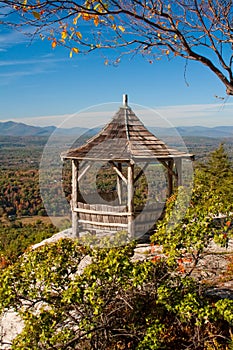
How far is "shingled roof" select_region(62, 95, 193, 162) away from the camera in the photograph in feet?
30.8

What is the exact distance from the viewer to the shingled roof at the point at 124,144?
938 centimetres

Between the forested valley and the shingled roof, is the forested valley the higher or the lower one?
the lower one

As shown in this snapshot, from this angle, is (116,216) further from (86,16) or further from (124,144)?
(86,16)

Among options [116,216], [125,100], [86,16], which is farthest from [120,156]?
[86,16]

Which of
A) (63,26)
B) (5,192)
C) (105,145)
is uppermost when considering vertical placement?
(63,26)

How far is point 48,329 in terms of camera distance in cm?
441

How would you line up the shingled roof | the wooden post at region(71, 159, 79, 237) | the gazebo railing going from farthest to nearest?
the wooden post at region(71, 159, 79, 237) < the gazebo railing < the shingled roof

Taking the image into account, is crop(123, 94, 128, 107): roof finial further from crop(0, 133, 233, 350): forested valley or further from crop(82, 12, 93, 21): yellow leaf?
crop(82, 12, 93, 21): yellow leaf

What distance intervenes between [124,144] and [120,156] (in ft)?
1.73

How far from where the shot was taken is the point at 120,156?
9.25 metres

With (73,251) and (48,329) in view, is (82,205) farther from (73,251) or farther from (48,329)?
(48,329)

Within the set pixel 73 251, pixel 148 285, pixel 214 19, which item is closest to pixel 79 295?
pixel 73 251

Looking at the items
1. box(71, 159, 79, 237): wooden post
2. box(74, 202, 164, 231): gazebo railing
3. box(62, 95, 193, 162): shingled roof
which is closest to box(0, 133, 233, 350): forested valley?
box(62, 95, 193, 162): shingled roof

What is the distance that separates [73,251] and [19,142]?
3252 cm
